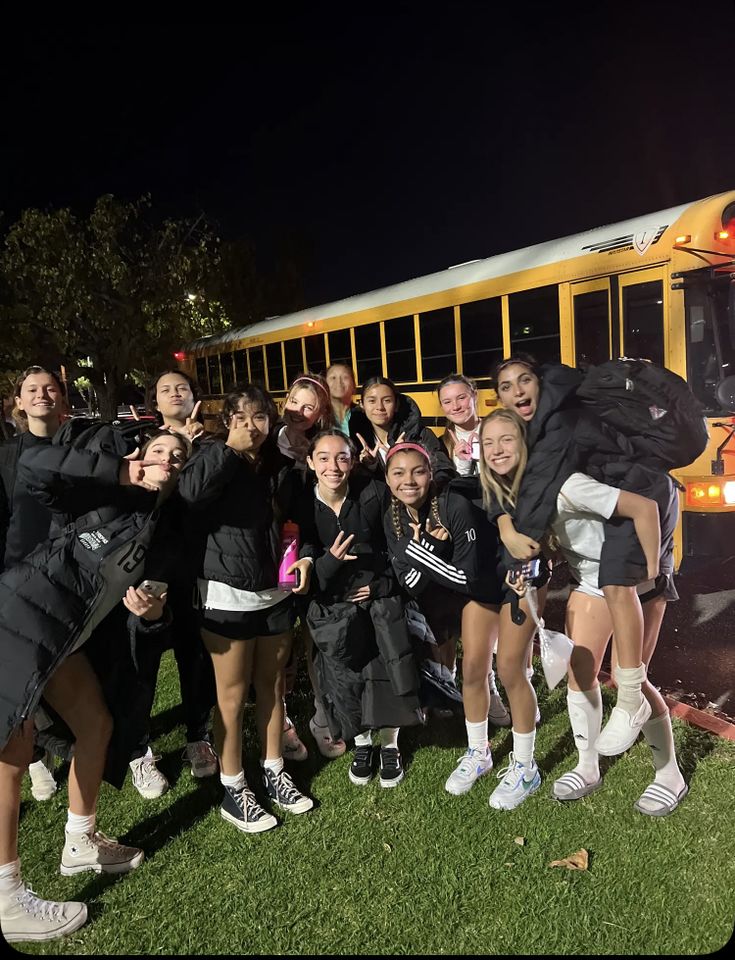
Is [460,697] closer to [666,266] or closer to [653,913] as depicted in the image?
[653,913]

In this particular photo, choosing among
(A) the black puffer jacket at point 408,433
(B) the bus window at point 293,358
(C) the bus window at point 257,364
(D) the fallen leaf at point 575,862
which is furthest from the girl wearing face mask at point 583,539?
(C) the bus window at point 257,364

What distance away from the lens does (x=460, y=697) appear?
3084 mm

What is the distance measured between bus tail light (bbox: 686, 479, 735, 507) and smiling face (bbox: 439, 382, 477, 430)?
1.10 metres

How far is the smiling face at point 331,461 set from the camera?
2.74m

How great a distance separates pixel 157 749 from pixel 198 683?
1.89 ft

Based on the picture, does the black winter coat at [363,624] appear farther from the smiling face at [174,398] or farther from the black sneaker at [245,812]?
the smiling face at [174,398]

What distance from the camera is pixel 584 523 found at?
97.1 inches

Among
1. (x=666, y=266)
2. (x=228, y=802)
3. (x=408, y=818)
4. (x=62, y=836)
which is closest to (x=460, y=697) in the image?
(x=408, y=818)

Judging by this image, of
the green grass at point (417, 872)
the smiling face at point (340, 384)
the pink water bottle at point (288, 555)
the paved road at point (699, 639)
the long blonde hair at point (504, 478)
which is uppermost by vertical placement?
the smiling face at point (340, 384)

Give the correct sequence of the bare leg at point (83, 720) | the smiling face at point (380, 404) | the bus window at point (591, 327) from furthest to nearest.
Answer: the bus window at point (591, 327) < the smiling face at point (380, 404) < the bare leg at point (83, 720)

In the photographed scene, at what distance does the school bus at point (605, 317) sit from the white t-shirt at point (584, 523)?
760 mm

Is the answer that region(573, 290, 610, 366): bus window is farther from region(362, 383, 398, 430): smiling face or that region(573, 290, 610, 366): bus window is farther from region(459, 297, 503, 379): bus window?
region(362, 383, 398, 430): smiling face

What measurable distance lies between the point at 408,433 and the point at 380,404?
219 mm

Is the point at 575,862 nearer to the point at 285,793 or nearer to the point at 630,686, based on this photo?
the point at 630,686
